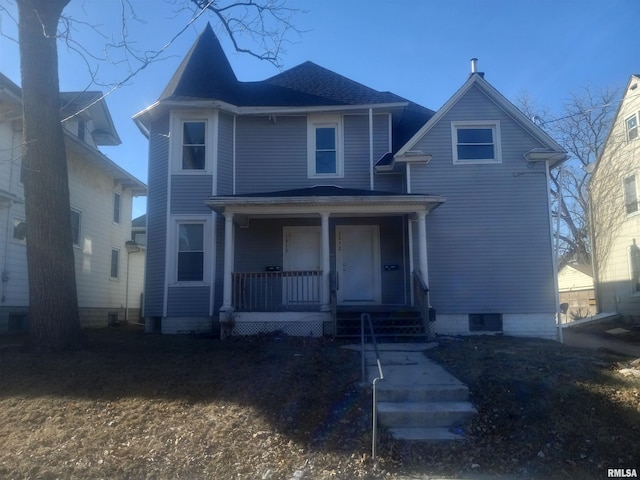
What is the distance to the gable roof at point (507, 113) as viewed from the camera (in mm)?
13500

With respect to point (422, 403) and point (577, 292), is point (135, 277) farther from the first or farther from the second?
point (577, 292)

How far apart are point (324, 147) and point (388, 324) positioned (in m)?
5.39

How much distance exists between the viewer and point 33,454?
571 cm

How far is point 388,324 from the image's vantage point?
11664 mm

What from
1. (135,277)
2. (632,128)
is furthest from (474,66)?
(135,277)

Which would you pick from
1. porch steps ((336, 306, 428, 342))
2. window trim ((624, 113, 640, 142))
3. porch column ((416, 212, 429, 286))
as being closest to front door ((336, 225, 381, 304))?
porch column ((416, 212, 429, 286))

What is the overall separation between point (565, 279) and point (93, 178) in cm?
2331

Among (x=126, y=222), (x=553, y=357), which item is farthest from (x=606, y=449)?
(x=126, y=222)

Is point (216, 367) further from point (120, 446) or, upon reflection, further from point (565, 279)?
point (565, 279)

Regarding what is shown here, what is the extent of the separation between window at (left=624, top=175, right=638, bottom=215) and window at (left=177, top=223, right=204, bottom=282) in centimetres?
1529

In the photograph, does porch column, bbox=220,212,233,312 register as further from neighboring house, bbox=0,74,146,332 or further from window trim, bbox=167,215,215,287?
neighboring house, bbox=0,74,146,332

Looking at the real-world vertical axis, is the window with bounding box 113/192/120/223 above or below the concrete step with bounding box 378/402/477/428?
above

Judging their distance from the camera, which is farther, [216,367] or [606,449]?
[216,367]

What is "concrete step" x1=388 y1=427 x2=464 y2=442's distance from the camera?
6125 millimetres
